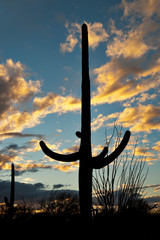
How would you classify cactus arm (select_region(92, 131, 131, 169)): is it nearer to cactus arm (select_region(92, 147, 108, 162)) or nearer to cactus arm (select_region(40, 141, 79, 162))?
cactus arm (select_region(92, 147, 108, 162))

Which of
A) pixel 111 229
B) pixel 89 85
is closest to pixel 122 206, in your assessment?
pixel 111 229

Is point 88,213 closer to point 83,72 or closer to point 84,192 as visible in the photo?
point 84,192

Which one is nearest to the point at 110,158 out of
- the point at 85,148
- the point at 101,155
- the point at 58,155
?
the point at 101,155

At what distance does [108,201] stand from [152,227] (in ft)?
2.95

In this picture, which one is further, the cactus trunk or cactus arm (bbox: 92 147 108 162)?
cactus arm (bbox: 92 147 108 162)

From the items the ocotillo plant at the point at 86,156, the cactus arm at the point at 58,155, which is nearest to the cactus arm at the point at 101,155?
the ocotillo plant at the point at 86,156

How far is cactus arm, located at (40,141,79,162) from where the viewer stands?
5.04 m

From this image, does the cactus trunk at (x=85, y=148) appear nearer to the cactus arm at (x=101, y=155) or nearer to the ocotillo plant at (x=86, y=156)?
the ocotillo plant at (x=86, y=156)

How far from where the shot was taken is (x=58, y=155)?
5148mm

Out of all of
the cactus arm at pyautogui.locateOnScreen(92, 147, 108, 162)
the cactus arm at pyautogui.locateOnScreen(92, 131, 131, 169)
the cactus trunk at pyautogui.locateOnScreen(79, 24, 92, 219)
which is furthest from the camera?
the cactus arm at pyautogui.locateOnScreen(92, 147, 108, 162)

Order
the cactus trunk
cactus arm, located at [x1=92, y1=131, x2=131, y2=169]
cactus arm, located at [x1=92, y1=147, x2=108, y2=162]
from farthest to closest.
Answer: cactus arm, located at [x1=92, y1=147, x2=108, y2=162]
cactus arm, located at [x1=92, y1=131, x2=131, y2=169]
the cactus trunk

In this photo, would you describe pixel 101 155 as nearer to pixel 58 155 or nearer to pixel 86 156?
pixel 86 156

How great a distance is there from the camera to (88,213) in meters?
4.53

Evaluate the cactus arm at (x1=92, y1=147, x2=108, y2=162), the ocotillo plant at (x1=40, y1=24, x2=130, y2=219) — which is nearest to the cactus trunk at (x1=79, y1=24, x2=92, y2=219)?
the ocotillo plant at (x1=40, y1=24, x2=130, y2=219)
